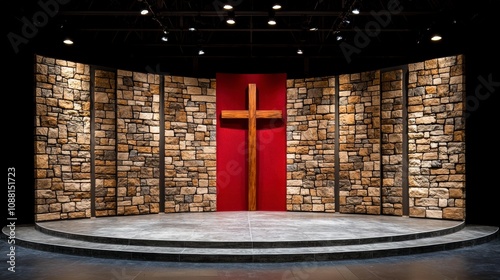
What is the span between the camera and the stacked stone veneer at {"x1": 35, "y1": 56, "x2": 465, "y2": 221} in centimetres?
897

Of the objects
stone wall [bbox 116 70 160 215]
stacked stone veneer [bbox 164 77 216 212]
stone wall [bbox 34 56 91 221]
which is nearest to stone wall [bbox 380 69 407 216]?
stacked stone veneer [bbox 164 77 216 212]

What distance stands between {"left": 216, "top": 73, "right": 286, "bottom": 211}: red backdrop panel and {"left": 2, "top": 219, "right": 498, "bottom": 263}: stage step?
13.5ft

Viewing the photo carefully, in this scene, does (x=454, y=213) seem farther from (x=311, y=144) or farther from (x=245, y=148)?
(x=245, y=148)

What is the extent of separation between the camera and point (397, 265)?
5.75 meters

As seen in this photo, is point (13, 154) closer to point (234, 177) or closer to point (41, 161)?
point (41, 161)

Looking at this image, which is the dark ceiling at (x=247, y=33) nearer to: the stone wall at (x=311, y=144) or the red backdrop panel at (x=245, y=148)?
the red backdrop panel at (x=245, y=148)

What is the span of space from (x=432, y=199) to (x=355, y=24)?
Answer: 4.91m

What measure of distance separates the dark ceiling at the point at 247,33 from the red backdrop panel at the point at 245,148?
112 centimetres

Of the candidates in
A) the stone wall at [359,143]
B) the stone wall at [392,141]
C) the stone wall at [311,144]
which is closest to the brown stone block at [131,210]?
the stone wall at [311,144]

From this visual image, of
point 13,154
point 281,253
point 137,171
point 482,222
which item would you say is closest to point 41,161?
point 13,154

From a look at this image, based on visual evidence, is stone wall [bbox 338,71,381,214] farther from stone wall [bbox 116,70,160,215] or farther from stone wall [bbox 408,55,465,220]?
stone wall [bbox 116,70,160,215]

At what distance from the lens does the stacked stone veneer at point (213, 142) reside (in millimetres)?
8969

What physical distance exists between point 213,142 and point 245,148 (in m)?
0.76

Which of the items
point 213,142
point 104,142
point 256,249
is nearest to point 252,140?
point 213,142
